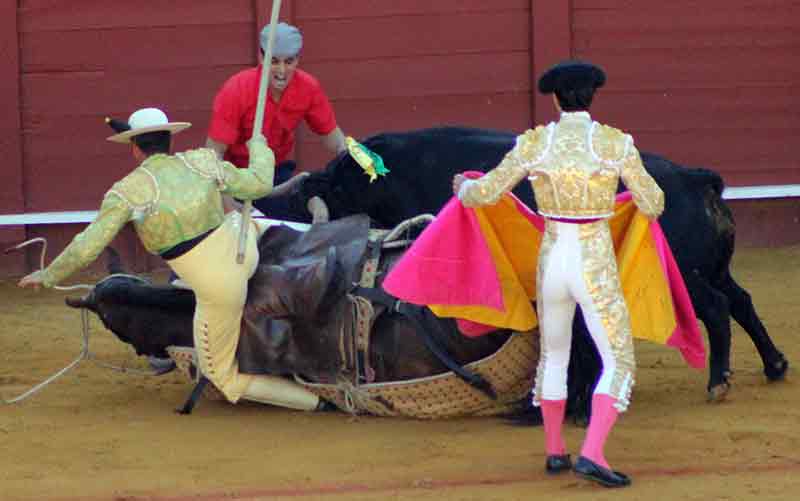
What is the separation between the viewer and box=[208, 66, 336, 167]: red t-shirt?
6.98 m

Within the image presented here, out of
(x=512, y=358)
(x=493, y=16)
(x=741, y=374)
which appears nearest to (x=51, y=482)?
(x=512, y=358)

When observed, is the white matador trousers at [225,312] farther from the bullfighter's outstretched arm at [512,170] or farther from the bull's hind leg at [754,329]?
the bull's hind leg at [754,329]

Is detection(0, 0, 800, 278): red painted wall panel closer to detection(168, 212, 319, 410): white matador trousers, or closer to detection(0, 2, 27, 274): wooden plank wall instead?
detection(0, 2, 27, 274): wooden plank wall

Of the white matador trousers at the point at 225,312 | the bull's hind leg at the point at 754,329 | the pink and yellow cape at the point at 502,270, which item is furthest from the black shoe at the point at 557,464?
the bull's hind leg at the point at 754,329

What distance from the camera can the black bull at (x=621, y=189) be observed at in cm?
603

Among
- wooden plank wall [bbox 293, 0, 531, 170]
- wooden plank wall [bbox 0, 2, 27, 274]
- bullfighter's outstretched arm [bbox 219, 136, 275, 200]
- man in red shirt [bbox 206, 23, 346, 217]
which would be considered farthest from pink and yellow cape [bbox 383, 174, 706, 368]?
wooden plank wall [bbox 0, 2, 27, 274]

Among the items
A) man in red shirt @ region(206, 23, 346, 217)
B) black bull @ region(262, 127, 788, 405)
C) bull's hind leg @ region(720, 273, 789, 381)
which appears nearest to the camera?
black bull @ region(262, 127, 788, 405)

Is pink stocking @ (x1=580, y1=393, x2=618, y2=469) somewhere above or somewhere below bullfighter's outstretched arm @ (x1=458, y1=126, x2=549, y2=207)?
below

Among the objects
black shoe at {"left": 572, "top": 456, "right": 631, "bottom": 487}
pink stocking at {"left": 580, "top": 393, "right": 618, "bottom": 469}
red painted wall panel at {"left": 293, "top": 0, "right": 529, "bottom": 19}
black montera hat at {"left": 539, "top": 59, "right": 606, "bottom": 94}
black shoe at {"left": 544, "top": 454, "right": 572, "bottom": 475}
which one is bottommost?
black shoe at {"left": 544, "top": 454, "right": 572, "bottom": 475}

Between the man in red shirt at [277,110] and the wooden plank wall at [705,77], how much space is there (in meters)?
2.69

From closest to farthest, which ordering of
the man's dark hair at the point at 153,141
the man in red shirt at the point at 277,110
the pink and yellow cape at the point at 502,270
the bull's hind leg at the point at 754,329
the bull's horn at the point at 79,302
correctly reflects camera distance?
the pink and yellow cape at the point at 502,270
the man's dark hair at the point at 153,141
the bull's horn at the point at 79,302
the bull's hind leg at the point at 754,329
the man in red shirt at the point at 277,110

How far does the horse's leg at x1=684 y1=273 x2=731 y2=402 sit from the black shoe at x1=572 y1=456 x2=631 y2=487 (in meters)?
1.23

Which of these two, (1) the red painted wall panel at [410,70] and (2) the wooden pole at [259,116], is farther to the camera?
(1) the red painted wall panel at [410,70]

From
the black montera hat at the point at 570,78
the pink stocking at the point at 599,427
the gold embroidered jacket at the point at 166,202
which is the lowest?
the pink stocking at the point at 599,427
